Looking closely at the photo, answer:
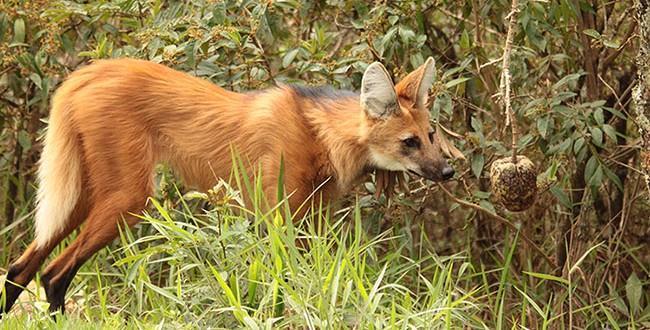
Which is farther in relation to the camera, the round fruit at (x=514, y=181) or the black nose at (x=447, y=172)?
the black nose at (x=447, y=172)

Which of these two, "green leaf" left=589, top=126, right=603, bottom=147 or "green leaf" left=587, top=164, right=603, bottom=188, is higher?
"green leaf" left=589, top=126, right=603, bottom=147

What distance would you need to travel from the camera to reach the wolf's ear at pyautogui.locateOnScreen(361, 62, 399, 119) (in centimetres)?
459

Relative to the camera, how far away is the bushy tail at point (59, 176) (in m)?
4.65

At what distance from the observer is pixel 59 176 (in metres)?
4.65

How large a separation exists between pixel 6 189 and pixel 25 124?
0.43 meters

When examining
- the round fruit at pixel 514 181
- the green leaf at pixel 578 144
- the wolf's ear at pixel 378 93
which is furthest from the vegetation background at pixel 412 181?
the round fruit at pixel 514 181

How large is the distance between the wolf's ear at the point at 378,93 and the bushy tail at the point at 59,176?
1.21 metres

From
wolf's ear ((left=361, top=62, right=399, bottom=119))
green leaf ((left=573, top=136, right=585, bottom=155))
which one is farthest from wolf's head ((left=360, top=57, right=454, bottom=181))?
green leaf ((left=573, top=136, right=585, bottom=155))

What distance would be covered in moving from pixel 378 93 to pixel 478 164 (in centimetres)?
62

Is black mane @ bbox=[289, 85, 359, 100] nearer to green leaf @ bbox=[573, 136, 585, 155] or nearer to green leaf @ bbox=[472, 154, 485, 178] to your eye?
green leaf @ bbox=[472, 154, 485, 178]

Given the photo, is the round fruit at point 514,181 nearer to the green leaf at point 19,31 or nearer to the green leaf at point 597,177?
the green leaf at point 597,177

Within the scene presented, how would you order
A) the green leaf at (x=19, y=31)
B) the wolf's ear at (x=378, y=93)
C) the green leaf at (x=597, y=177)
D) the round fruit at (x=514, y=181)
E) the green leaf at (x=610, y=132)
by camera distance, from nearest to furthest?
the round fruit at (x=514, y=181) < the wolf's ear at (x=378, y=93) < the green leaf at (x=610, y=132) < the green leaf at (x=597, y=177) < the green leaf at (x=19, y=31)

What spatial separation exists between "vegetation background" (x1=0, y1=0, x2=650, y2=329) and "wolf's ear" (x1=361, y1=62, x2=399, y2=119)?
217mm

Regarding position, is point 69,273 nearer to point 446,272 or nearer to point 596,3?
point 446,272
